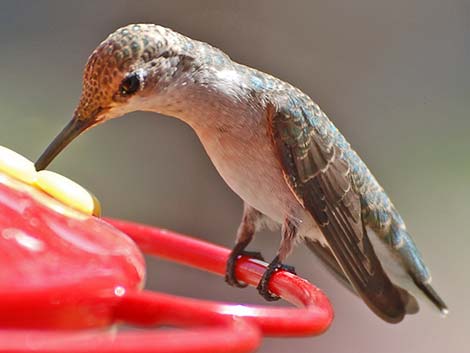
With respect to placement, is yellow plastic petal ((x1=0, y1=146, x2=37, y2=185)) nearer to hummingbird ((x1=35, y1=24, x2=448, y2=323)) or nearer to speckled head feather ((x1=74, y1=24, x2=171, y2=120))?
speckled head feather ((x1=74, y1=24, x2=171, y2=120))

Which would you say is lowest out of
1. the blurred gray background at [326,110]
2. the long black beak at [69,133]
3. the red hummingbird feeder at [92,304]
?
the blurred gray background at [326,110]

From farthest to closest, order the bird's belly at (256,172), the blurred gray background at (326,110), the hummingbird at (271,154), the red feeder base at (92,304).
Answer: the blurred gray background at (326,110)
the bird's belly at (256,172)
the hummingbird at (271,154)
the red feeder base at (92,304)

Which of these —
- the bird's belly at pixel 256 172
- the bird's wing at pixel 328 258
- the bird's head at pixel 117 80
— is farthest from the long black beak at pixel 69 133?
the bird's wing at pixel 328 258

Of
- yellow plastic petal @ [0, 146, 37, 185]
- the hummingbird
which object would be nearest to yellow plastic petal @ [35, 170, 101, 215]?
yellow plastic petal @ [0, 146, 37, 185]

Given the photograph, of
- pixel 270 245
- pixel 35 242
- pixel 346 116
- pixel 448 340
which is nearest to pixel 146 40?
pixel 35 242

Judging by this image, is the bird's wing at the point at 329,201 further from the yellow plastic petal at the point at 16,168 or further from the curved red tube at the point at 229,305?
the yellow plastic petal at the point at 16,168
